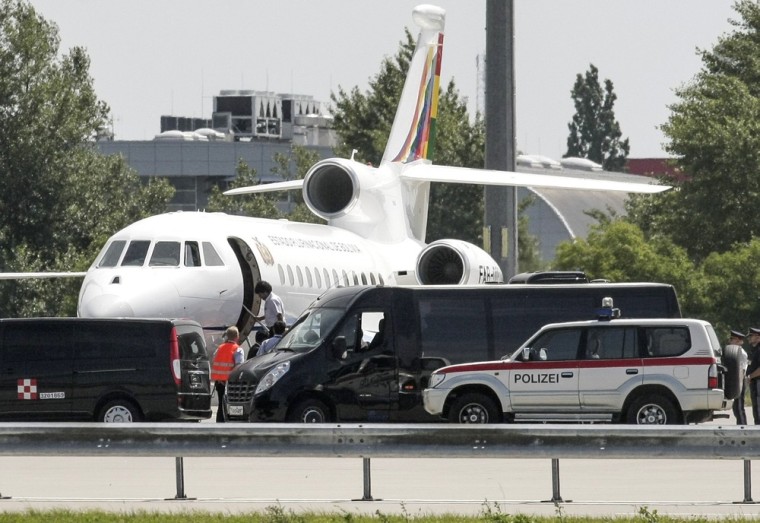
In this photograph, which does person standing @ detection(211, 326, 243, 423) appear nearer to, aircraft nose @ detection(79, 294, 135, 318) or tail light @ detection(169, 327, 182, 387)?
aircraft nose @ detection(79, 294, 135, 318)

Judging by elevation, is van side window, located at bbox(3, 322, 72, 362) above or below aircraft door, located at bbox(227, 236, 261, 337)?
below

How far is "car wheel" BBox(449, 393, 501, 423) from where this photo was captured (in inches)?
818

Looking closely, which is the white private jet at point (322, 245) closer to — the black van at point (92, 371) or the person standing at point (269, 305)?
the person standing at point (269, 305)

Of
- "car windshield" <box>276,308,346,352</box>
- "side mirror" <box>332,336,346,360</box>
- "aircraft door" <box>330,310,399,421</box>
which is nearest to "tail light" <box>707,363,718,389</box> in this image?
"aircraft door" <box>330,310,399,421</box>

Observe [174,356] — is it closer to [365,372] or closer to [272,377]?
[272,377]

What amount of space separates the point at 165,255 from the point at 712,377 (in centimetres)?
1006

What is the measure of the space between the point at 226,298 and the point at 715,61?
35.3 meters

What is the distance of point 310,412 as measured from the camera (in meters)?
21.2

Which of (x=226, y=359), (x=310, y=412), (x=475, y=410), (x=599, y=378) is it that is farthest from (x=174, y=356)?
(x=599, y=378)

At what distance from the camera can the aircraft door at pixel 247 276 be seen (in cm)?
2780

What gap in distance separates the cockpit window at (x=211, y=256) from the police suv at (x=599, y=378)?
7.24 meters

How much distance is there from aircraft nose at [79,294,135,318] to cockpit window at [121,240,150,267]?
1.36m

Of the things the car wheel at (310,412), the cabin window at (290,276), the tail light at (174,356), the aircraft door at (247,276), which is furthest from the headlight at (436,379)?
the cabin window at (290,276)

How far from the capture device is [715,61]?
58438 mm
